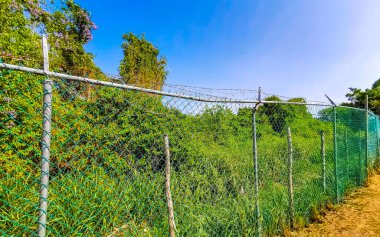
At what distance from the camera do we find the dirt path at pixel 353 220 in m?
3.36

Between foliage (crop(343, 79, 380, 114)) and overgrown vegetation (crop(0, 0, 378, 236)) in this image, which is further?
foliage (crop(343, 79, 380, 114))

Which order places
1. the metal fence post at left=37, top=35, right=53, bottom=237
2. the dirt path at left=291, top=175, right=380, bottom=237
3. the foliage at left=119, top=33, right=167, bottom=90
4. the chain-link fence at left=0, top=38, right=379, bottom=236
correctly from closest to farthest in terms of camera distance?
the metal fence post at left=37, top=35, right=53, bottom=237
the chain-link fence at left=0, top=38, right=379, bottom=236
the dirt path at left=291, top=175, right=380, bottom=237
the foliage at left=119, top=33, right=167, bottom=90

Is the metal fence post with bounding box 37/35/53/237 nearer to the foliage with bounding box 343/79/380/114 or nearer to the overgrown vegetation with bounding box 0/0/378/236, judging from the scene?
the overgrown vegetation with bounding box 0/0/378/236

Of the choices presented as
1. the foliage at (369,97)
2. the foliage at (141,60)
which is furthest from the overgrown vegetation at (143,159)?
the foliage at (369,97)

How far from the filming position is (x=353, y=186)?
5141 millimetres

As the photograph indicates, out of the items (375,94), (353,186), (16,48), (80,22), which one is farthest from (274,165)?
(375,94)

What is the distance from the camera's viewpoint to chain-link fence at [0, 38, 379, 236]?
242 centimetres

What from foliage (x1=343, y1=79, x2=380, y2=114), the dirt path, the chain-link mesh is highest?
foliage (x1=343, y1=79, x2=380, y2=114)

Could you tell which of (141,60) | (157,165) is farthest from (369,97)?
(157,165)

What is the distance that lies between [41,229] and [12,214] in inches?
60.2

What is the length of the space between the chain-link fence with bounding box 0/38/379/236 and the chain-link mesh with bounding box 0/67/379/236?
0.07ft

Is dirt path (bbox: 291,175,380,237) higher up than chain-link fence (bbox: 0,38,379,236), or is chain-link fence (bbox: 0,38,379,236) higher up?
chain-link fence (bbox: 0,38,379,236)

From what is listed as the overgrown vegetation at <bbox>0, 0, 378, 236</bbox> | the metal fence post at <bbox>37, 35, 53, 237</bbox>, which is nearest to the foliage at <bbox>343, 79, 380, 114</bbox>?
the overgrown vegetation at <bbox>0, 0, 378, 236</bbox>

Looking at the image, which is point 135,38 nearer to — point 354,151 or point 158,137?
point 158,137
